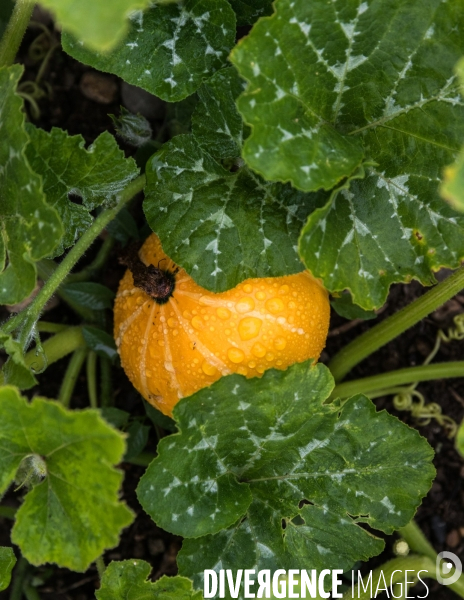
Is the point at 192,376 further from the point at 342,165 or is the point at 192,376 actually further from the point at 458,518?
the point at 458,518

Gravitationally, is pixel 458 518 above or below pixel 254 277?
below

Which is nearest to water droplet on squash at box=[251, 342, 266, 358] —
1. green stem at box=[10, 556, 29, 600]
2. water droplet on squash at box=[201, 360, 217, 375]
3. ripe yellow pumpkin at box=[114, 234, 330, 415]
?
ripe yellow pumpkin at box=[114, 234, 330, 415]

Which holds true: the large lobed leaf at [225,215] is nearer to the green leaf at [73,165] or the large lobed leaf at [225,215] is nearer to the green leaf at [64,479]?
the green leaf at [73,165]

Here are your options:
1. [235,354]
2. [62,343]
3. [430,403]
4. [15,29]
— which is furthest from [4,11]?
[430,403]

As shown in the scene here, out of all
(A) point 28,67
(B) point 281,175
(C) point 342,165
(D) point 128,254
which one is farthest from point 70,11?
(A) point 28,67

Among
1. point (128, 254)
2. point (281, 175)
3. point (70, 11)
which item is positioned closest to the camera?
point (70, 11)

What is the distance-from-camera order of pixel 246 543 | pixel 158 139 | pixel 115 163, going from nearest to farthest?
1. pixel 115 163
2. pixel 246 543
3. pixel 158 139
